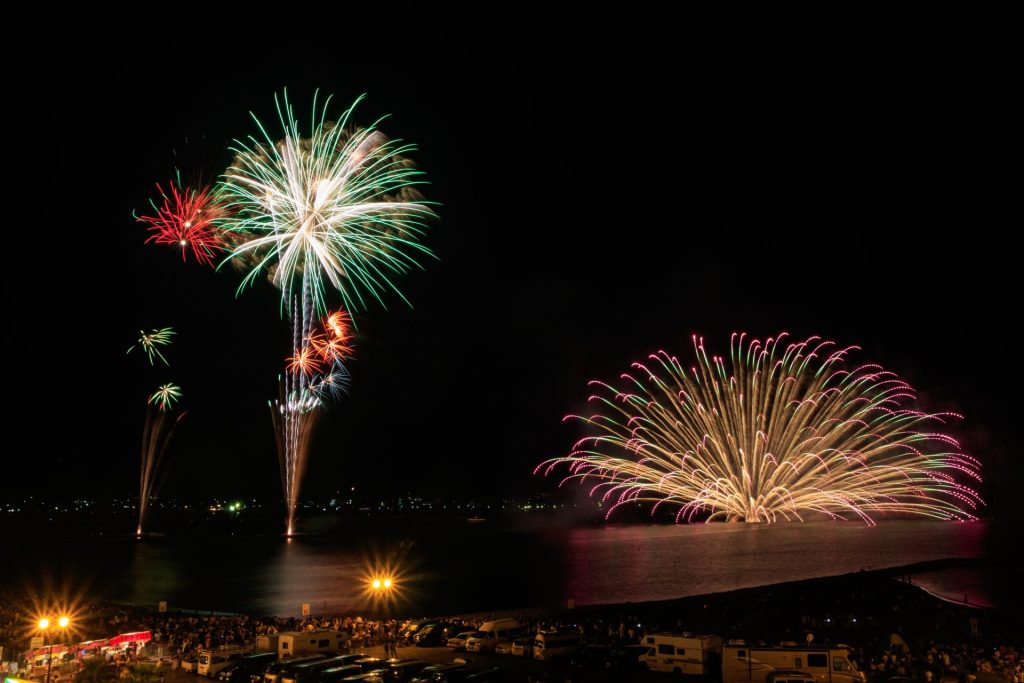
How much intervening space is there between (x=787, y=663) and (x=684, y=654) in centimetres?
206

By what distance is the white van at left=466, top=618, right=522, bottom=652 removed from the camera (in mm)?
17312

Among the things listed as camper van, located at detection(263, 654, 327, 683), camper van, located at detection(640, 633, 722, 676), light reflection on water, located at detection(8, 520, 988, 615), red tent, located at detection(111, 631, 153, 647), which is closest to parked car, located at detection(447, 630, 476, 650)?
camper van, located at detection(263, 654, 327, 683)

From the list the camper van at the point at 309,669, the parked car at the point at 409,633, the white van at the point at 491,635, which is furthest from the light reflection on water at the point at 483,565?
the camper van at the point at 309,669

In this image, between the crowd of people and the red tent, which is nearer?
the crowd of people

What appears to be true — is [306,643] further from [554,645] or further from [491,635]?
[554,645]

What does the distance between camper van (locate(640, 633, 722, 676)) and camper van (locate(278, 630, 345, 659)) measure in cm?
637

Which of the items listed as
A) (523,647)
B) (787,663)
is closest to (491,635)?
(523,647)

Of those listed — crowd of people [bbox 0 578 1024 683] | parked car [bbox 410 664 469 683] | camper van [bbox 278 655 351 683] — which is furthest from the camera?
crowd of people [bbox 0 578 1024 683]

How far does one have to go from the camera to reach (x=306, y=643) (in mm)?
16172

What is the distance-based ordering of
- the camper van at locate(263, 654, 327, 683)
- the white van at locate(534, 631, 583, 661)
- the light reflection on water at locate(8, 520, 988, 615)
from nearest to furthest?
the camper van at locate(263, 654, 327, 683) → the white van at locate(534, 631, 583, 661) → the light reflection on water at locate(8, 520, 988, 615)

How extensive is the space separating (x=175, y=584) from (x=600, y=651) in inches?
1437

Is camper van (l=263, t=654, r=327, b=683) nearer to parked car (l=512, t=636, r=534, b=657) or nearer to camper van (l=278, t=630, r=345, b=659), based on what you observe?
camper van (l=278, t=630, r=345, b=659)

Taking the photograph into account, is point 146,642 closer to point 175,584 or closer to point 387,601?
point 387,601

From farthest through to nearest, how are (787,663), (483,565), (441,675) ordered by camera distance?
(483,565) < (441,675) < (787,663)
